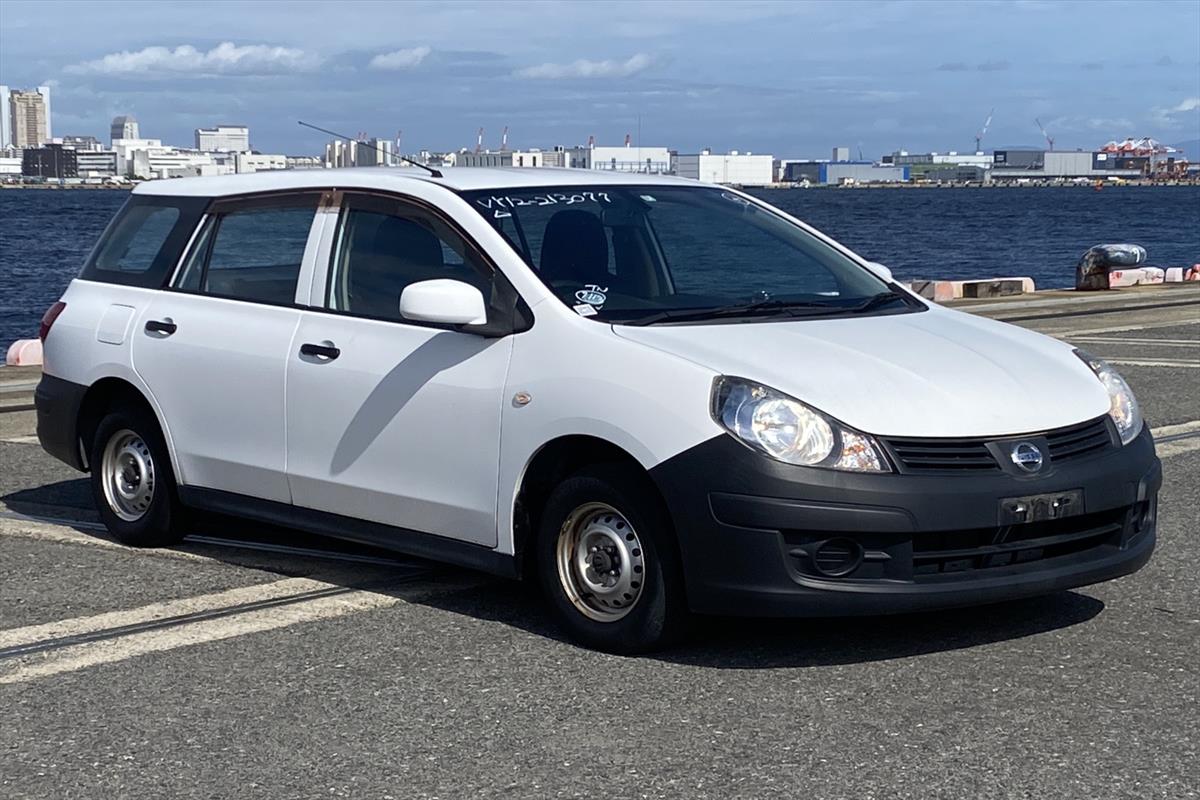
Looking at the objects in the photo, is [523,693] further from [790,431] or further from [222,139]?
[222,139]

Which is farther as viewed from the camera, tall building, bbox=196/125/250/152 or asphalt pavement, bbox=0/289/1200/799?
tall building, bbox=196/125/250/152

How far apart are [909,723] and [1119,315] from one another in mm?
16332

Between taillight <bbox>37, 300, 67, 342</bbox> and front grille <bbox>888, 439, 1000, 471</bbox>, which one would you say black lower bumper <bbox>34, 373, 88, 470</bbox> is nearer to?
taillight <bbox>37, 300, 67, 342</bbox>

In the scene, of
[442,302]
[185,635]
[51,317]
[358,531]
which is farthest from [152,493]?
[442,302]

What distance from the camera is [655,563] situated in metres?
5.41

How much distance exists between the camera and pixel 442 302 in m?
5.82

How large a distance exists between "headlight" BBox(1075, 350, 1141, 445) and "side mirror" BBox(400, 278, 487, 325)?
2.11 m

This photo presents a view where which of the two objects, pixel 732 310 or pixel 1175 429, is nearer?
pixel 732 310

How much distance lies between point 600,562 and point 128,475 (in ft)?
9.11

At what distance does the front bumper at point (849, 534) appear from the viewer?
5.14m

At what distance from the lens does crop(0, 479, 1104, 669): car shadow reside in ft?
18.4

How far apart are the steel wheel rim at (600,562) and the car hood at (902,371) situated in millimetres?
581

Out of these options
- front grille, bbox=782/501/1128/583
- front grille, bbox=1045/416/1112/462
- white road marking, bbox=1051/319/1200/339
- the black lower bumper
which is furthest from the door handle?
white road marking, bbox=1051/319/1200/339

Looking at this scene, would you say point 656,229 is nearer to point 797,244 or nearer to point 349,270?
point 797,244
